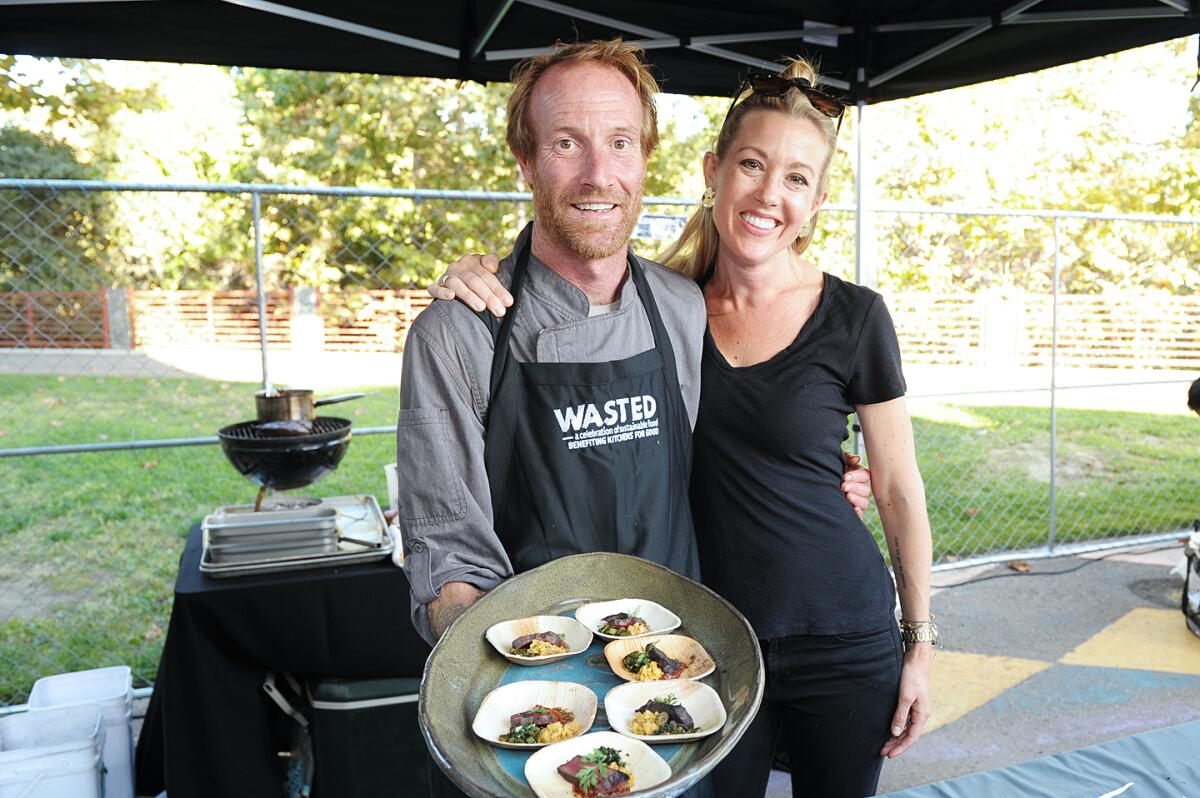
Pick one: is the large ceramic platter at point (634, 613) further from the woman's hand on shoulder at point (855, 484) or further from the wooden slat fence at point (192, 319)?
the wooden slat fence at point (192, 319)

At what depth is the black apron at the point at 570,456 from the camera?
5.62 feet

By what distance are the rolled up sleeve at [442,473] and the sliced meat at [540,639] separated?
0.46ft

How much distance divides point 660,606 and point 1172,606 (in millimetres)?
4619

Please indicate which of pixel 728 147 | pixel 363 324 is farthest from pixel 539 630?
pixel 363 324

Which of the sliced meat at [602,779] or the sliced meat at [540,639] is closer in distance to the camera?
the sliced meat at [602,779]

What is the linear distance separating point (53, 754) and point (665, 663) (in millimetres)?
2185

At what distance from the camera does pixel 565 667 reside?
155cm

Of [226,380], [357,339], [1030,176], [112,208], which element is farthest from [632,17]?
[1030,176]

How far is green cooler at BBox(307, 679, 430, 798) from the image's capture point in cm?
288

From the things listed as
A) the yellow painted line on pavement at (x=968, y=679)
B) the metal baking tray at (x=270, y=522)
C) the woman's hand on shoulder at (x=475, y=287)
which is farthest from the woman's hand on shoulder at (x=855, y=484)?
the yellow painted line on pavement at (x=968, y=679)

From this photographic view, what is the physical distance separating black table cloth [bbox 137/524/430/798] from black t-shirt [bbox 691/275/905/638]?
128 cm

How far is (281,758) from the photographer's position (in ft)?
10.2

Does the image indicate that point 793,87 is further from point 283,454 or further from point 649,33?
point 649,33

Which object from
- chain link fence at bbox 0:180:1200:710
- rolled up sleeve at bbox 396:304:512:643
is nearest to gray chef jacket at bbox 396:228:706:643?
rolled up sleeve at bbox 396:304:512:643
